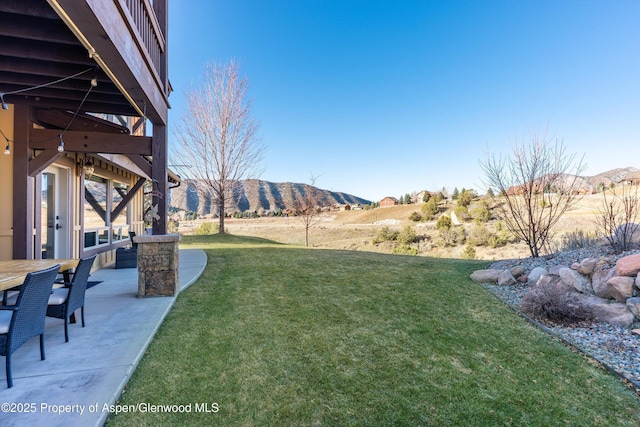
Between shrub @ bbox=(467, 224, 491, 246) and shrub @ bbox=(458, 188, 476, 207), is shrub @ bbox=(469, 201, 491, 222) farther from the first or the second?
shrub @ bbox=(467, 224, 491, 246)

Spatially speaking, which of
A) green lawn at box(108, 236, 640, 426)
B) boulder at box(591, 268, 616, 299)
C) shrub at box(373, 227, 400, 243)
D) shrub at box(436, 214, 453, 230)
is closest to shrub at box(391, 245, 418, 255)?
shrub at box(373, 227, 400, 243)

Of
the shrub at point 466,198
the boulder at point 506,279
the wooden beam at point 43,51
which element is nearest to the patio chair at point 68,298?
the wooden beam at point 43,51

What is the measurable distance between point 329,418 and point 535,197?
313 inches

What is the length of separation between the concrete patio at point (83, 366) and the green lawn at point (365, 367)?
15 centimetres

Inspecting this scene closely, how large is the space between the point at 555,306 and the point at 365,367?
9.74 feet

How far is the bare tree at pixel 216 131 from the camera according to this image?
14922 mm

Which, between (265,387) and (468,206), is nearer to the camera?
(265,387)

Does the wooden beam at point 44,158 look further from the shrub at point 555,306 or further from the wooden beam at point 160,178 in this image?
the shrub at point 555,306

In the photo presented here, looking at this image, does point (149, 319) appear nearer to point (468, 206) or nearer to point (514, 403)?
point (514, 403)

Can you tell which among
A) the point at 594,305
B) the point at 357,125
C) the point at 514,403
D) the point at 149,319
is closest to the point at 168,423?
the point at 149,319

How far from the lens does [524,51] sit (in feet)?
32.9

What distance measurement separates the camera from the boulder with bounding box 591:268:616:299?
396cm

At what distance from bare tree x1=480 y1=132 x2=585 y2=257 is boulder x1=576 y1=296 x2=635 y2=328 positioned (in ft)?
11.4

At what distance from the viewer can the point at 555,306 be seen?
377cm
